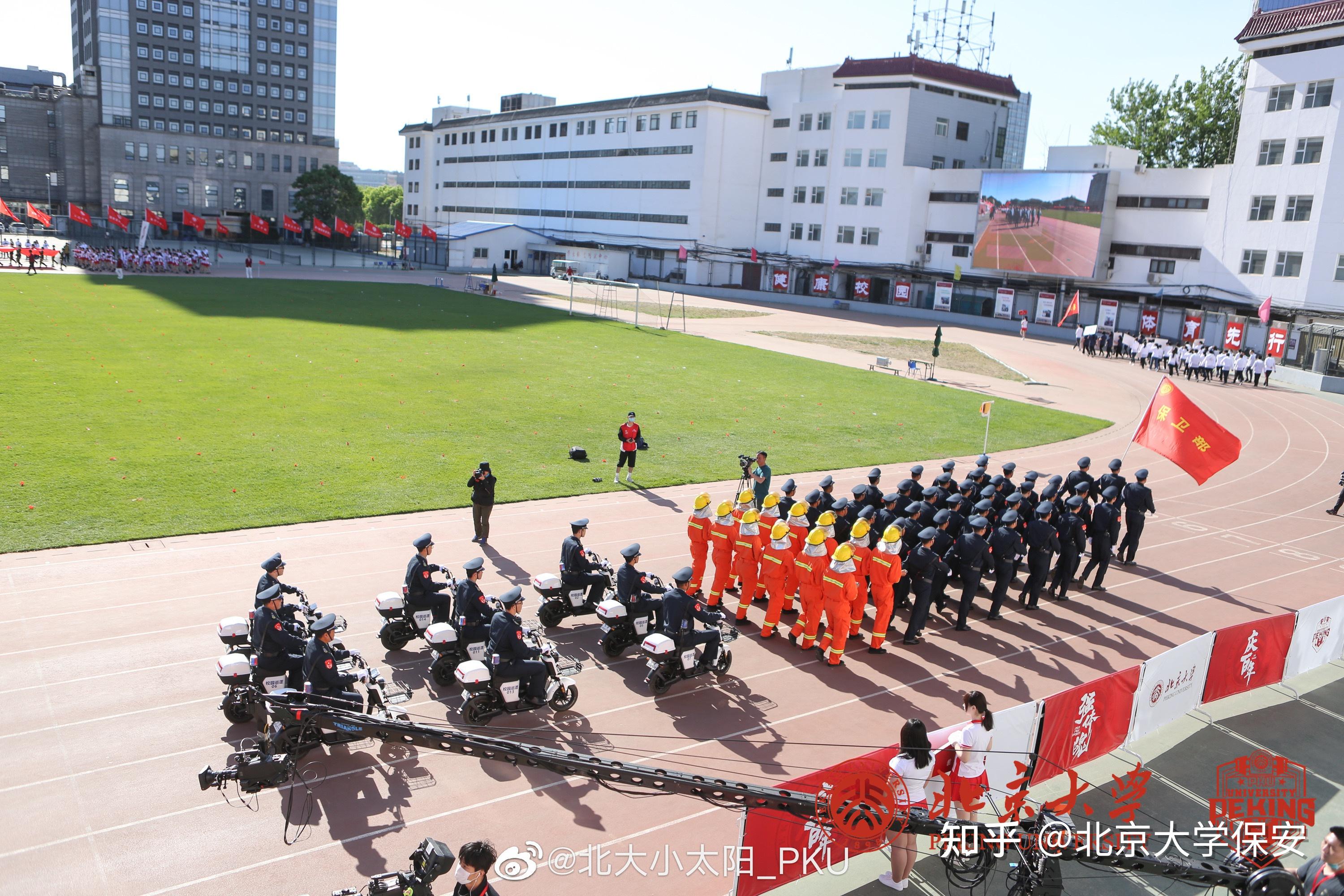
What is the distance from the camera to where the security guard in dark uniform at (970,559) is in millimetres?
12930

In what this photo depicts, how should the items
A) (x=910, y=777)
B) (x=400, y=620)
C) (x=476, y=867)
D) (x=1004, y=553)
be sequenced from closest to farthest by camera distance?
(x=476, y=867) → (x=910, y=777) → (x=400, y=620) → (x=1004, y=553)

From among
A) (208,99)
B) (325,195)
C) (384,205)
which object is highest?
(208,99)

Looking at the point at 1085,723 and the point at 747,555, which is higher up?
the point at 747,555

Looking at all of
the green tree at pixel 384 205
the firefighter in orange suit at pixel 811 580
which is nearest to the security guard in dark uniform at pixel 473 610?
the firefighter in orange suit at pixel 811 580

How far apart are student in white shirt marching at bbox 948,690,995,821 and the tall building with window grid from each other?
10550 centimetres

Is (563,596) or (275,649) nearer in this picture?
(275,649)

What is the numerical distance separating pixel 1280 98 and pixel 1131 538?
4094 centimetres

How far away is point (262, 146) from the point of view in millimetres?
99250

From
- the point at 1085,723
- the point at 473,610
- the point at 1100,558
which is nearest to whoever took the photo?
the point at 1085,723

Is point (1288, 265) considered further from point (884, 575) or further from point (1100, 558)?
point (884, 575)

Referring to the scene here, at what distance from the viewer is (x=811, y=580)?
11680 mm

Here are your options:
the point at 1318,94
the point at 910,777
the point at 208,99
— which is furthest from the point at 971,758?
the point at 208,99

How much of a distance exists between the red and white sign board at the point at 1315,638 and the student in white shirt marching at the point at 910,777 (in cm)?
673

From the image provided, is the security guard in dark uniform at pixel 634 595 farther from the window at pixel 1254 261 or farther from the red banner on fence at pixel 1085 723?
the window at pixel 1254 261
